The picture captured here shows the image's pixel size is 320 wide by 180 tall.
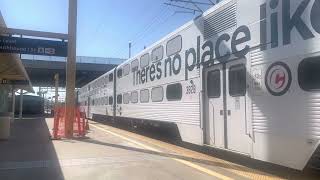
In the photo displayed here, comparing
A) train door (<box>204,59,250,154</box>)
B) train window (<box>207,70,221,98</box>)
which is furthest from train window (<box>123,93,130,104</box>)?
train window (<box>207,70,221,98</box>)

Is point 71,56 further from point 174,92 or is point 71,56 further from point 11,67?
point 11,67

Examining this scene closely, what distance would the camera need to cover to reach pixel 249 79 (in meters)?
9.52

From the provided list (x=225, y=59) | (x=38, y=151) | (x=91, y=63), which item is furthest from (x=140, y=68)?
(x=91, y=63)

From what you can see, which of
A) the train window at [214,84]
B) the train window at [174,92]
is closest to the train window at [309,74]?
the train window at [214,84]

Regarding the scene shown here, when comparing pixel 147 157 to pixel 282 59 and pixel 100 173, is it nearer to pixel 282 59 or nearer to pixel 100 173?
pixel 100 173

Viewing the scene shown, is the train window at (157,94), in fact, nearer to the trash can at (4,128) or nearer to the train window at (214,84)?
the train window at (214,84)

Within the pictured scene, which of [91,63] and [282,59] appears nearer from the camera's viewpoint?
[282,59]

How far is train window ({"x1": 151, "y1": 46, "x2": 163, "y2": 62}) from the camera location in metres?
15.3

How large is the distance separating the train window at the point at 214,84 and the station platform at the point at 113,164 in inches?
61.5

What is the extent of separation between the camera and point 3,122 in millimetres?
17016

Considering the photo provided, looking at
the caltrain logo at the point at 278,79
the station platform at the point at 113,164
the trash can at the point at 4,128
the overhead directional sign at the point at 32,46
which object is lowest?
the station platform at the point at 113,164

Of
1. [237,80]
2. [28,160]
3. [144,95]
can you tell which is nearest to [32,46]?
[144,95]

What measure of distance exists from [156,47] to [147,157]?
515 cm

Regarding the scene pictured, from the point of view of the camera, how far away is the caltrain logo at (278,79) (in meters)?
8.35
